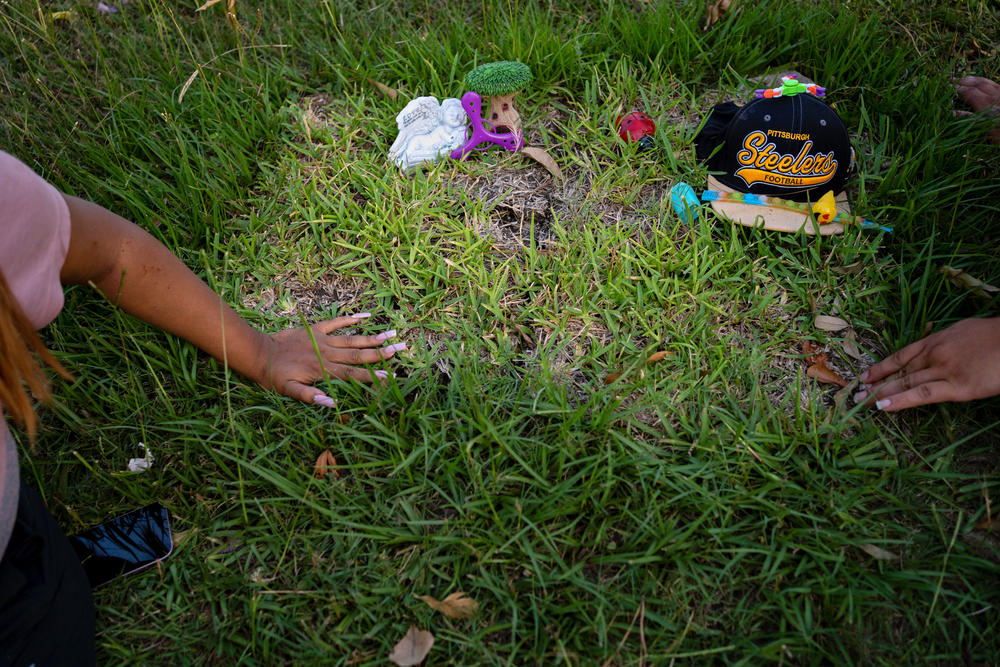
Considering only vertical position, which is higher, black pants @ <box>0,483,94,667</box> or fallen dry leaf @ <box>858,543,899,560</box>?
black pants @ <box>0,483,94,667</box>

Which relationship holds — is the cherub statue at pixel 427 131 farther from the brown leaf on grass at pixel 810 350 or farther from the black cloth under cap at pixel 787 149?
the brown leaf on grass at pixel 810 350

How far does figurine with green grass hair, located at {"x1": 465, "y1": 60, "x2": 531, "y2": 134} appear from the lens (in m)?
2.19

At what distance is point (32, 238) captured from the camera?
1287 mm

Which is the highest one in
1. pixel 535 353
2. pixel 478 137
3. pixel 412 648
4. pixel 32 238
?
pixel 32 238

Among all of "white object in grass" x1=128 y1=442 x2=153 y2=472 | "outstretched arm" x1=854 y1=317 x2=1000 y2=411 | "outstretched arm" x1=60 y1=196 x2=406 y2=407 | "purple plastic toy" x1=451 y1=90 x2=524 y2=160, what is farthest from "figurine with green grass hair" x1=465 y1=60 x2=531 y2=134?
"white object in grass" x1=128 y1=442 x2=153 y2=472

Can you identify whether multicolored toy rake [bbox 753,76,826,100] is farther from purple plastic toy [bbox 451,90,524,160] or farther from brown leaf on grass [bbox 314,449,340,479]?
brown leaf on grass [bbox 314,449,340,479]

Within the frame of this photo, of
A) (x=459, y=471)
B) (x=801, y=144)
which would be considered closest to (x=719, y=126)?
(x=801, y=144)

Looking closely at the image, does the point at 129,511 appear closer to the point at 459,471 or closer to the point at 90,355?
the point at 90,355

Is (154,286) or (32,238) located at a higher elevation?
(32,238)

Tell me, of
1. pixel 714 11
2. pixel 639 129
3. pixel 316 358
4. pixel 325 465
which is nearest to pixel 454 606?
pixel 325 465

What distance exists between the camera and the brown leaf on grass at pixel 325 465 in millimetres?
1757

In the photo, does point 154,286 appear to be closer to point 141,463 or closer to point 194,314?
point 194,314

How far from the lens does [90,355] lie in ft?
6.57

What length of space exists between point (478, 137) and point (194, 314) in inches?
46.8
